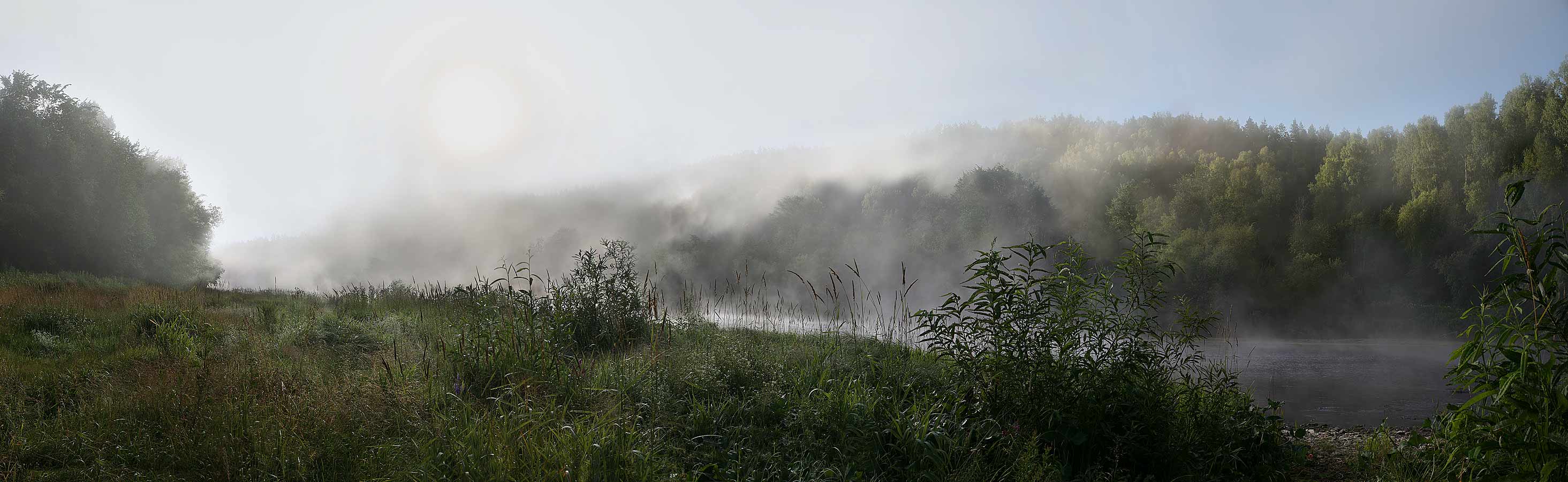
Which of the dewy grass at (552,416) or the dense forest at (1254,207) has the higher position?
the dense forest at (1254,207)

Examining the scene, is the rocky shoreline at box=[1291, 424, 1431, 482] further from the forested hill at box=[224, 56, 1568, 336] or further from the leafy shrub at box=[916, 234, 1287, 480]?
the forested hill at box=[224, 56, 1568, 336]

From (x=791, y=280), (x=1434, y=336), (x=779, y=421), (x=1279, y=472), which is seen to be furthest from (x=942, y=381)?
(x=1434, y=336)

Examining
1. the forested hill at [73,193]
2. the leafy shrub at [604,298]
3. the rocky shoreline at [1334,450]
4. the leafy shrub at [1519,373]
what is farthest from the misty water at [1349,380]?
the forested hill at [73,193]

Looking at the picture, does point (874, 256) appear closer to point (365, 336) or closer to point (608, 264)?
point (608, 264)

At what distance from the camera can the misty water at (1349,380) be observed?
8188mm

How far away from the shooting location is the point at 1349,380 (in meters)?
11.5

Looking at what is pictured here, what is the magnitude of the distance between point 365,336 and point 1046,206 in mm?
23372

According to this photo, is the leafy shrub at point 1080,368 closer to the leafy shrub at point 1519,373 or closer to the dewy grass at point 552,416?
the dewy grass at point 552,416

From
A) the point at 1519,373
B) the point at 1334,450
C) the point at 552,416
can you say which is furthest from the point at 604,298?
the point at 1519,373

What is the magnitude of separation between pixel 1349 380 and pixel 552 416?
13797mm

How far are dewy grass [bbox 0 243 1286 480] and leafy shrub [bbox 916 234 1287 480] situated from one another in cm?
3

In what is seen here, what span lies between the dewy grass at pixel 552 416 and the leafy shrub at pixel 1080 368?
1.3 inches

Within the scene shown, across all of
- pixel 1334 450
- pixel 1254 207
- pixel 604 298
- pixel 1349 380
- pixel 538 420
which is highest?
pixel 1254 207

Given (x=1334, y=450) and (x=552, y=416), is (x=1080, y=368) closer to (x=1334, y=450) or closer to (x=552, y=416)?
(x=552, y=416)
